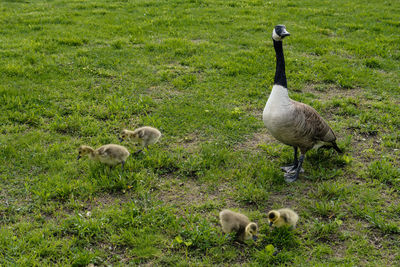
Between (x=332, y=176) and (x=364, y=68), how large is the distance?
5.67 meters

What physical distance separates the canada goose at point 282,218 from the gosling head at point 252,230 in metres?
0.29

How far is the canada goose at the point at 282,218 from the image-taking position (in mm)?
4953

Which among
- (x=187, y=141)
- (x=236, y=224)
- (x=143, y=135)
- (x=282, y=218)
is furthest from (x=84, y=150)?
(x=282, y=218)

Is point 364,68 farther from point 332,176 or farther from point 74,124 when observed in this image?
point 74,124

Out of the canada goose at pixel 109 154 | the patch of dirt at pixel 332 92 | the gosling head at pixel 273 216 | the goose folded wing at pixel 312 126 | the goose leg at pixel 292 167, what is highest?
the goose folded wing at pixel 312 126

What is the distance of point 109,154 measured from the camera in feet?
20.2

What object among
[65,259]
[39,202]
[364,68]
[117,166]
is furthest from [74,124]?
[364,68]

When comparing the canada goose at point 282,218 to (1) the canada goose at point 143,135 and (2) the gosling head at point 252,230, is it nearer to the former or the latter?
(2) the gosling head at point 252,230

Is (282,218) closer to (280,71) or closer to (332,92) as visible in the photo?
(280,71)

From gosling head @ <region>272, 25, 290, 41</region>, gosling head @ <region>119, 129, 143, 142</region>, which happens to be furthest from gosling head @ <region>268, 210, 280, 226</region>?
gosling head @ <region>272, 25, 290, 41</region>

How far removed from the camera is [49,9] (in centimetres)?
1529

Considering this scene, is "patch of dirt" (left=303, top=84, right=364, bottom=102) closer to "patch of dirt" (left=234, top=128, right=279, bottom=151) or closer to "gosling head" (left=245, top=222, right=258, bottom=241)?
"patch of dirt" (left=234, top=128, right=279, bottom=151)

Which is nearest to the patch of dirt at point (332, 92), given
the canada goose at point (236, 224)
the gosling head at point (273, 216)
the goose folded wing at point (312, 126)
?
the goose folded wing at point (312, 126)

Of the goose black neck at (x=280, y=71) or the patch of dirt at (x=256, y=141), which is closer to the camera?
the goose black neck at (x=280, y=71)
